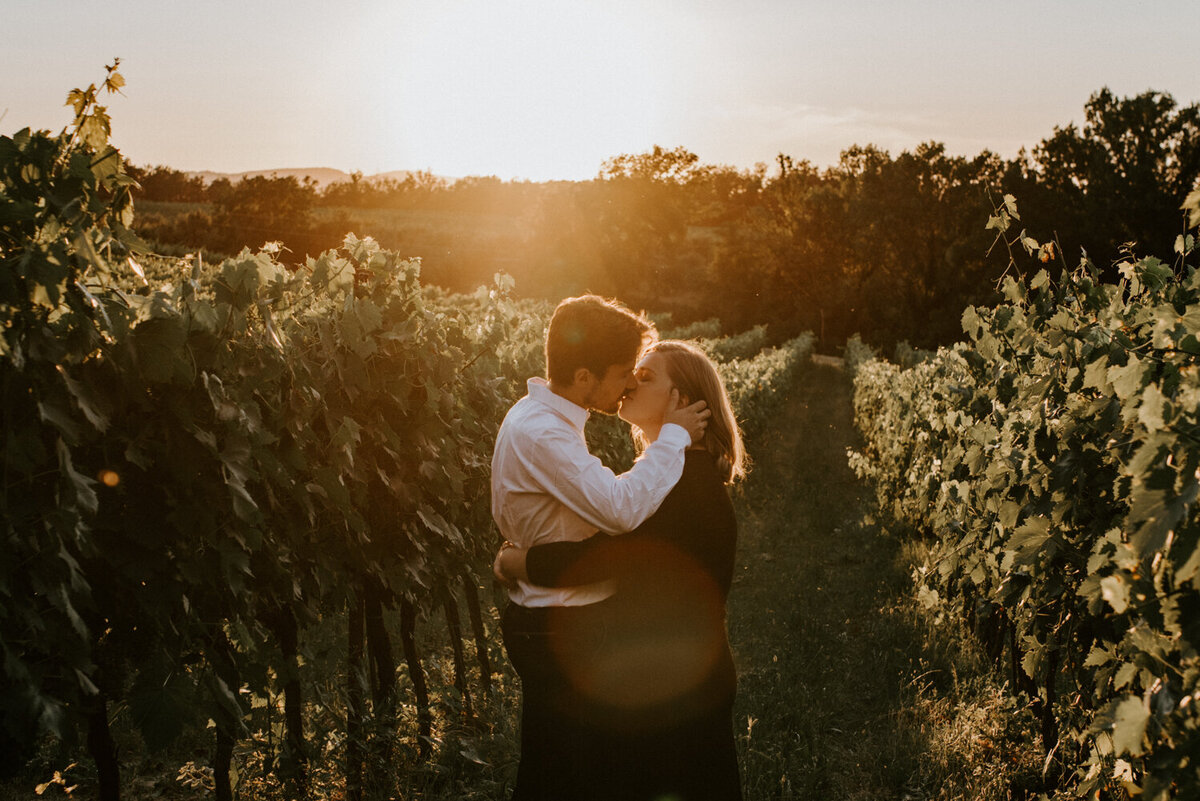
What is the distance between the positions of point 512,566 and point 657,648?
1.84 feet

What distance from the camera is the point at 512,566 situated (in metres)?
2.82

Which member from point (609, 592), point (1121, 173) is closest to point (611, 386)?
point (609, 592)

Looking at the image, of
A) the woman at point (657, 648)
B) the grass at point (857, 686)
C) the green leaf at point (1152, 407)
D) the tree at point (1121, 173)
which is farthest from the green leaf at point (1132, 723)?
the tree at point (1121, 173)

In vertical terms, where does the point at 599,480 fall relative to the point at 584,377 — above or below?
below

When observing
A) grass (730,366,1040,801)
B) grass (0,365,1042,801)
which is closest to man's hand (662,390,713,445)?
grass (0,365,1042,801)

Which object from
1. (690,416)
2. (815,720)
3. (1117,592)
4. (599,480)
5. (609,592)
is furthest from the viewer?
(815,720)

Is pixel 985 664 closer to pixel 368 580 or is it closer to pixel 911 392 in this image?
pixel 368 580

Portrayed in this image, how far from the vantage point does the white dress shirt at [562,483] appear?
8.49ft

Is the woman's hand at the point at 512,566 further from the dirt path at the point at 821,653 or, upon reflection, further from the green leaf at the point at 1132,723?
the dirt path at the point at 821,653

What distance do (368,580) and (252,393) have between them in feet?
4.84

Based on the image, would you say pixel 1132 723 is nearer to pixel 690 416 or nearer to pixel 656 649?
pixel 656 649

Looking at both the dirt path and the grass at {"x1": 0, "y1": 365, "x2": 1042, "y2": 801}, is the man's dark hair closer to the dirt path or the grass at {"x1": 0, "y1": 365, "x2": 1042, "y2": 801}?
the grass at {"x1": 0, "y1": 365, "x2": 1042, "y2": 801}

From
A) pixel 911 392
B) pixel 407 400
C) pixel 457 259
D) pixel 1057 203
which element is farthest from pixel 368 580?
pixel 457 259

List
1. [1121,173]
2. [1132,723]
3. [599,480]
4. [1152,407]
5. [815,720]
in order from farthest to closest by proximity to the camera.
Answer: [1121,173], [815,720], [599,480], [1132,723], [1152,407]
